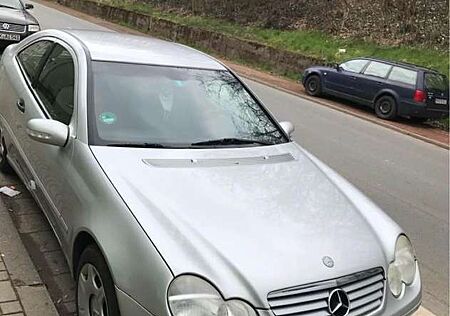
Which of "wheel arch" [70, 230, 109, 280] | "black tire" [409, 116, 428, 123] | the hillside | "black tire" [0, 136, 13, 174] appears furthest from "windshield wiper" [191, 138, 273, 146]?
the hillside

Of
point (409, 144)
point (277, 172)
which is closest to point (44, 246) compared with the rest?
point (277, 172)

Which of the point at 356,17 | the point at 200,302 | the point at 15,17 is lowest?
the point at 200,302

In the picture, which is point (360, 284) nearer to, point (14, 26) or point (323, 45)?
point (14, 26)

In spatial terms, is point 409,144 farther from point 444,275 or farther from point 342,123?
point 444,275

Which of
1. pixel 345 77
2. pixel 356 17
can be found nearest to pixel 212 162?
pixel 345 77

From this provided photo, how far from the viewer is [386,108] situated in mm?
14852

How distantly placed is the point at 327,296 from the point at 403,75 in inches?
526

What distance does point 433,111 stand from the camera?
14516 mm

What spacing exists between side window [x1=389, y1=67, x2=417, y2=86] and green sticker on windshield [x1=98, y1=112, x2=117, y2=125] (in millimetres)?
12411

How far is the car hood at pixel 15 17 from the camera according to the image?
11391 millimetres

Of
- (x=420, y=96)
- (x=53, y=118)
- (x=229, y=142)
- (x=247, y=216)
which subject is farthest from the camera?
(x=420, y=96)

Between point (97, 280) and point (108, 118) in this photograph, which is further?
point (108, 118)

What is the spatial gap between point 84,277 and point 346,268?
1370mm

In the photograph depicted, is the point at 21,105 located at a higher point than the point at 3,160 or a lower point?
higher
